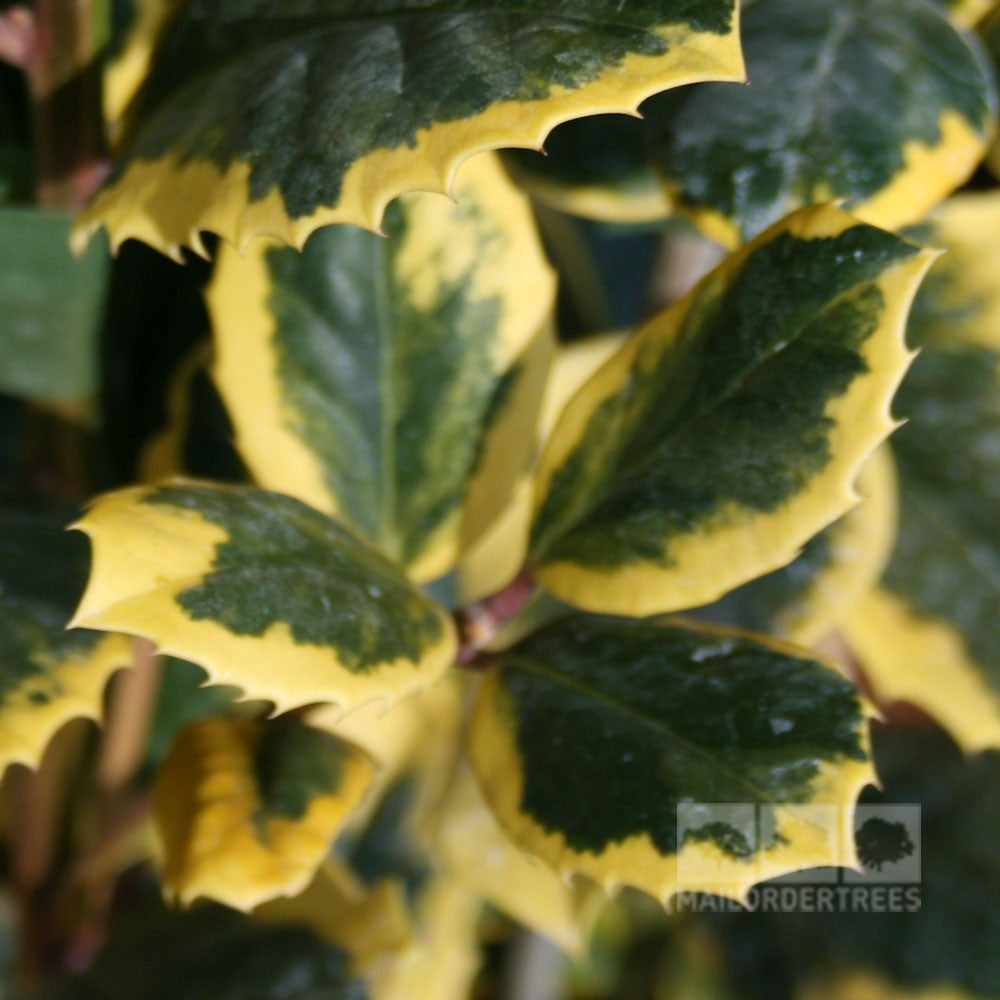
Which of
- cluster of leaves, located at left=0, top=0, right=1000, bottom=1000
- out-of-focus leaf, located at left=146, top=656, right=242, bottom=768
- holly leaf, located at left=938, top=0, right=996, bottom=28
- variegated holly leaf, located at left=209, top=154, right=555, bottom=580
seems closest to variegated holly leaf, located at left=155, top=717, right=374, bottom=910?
cluster of leaves, located at left=0, top=0, right=1000, bottom=1000

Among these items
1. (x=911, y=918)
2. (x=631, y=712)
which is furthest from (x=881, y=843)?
(x=631, y=712)

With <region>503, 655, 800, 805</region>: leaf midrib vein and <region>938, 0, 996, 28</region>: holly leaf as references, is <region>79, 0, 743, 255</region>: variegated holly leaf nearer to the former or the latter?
<region>503, 655, 800, 805</region>: leaf midrib vein

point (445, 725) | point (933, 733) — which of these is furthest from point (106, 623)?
point (933, 733)

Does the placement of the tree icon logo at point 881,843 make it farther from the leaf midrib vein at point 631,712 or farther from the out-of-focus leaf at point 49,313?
the out-of-focus leaf at point 49,313

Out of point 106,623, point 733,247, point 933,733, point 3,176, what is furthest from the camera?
point 933,733

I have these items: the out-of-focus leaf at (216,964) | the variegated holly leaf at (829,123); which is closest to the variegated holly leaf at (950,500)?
the variegated holly leaf at (829,123)

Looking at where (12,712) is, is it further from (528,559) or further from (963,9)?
(963,9)
